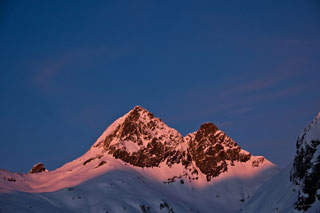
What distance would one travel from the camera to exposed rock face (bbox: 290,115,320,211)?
231ft

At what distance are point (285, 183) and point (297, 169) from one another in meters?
11.5

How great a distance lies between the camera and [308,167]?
73.5m

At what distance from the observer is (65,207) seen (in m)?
187

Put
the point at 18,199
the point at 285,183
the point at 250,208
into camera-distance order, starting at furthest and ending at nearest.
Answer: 1. the point at 18,199
2. the point at 250,208
3. the point at 285,183

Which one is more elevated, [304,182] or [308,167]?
[308,167]

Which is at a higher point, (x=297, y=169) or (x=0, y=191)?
(x=0, y=191)

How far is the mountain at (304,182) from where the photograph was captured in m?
70.4

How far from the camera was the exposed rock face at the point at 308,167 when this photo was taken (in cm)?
7044

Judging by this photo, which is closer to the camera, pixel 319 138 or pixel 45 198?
pixel 319 138

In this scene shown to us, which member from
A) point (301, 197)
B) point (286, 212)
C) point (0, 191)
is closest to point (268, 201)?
point (286, 212)

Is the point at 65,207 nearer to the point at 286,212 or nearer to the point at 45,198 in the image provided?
the point at 45,198

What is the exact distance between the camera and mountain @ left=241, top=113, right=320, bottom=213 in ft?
231

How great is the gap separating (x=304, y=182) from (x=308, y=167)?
2.68 meters

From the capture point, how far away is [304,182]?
73500mm
